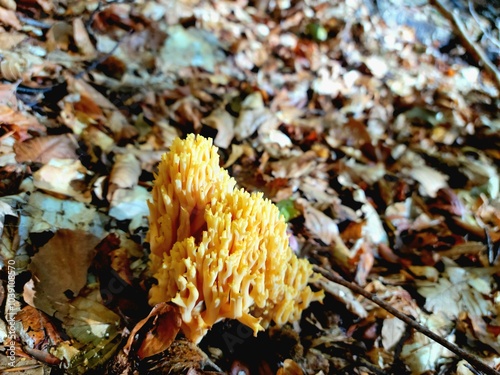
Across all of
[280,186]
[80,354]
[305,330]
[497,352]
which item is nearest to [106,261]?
[80,354]

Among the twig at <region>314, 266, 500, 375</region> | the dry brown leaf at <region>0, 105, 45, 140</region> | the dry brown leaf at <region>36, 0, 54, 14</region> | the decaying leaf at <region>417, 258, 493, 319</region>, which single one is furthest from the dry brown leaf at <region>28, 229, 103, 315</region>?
the dry brown leaf at <region>36, 0, 54, 14</region>

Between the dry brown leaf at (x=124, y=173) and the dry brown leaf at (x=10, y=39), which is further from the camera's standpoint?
the dry brown leaf at (x=10, y=39)

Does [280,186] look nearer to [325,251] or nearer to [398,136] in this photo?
[325,251]

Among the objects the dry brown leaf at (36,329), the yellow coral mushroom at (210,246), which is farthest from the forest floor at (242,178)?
the yellow coral mushroom at (210,246)

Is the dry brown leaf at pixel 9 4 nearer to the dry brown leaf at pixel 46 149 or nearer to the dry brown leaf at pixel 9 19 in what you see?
the dry brown leaf at pixel 9 19

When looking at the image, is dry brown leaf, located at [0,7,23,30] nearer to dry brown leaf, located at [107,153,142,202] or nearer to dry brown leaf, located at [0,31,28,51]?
dry brown leaf, located at [0,31,28,51]

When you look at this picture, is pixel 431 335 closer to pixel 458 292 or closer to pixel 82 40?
pixel 458 292

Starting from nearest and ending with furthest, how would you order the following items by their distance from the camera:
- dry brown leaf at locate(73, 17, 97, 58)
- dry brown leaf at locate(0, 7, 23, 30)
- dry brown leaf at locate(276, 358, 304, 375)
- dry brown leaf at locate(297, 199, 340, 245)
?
dry brown leaf at locate(276, 358, 304, 375) → dry brown leaf at locate(297, 199, 340, 245) → dry brown leaf at locate(0, 7, 23, 30) → dry brown leaf at locate(73, 17, 97, 58)
